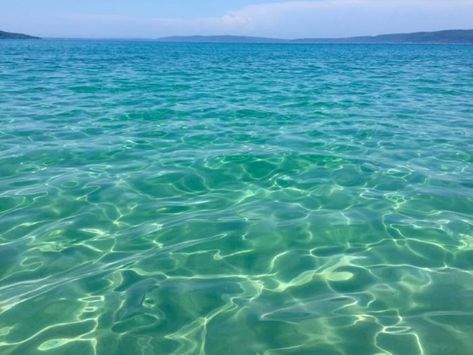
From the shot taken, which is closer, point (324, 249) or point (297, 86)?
point (324, 249)

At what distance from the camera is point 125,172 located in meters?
7.54

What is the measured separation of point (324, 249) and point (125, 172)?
4043 millimetres

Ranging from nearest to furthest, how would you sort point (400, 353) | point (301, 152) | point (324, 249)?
point (400, 353)
point (324, 249)
point (301, 152)

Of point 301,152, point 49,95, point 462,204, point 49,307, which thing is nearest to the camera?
point 49,307

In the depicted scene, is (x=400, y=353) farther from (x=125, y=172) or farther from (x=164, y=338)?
(x=125, y=172)

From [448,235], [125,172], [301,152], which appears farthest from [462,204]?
[125,172]

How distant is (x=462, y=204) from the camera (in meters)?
6.19

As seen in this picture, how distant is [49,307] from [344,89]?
17441 millimetres

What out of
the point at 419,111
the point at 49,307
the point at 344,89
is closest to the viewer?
the point at 49,307

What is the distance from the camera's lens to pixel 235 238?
5266 millimetres

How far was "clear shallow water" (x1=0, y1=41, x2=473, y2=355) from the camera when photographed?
12.0 ft

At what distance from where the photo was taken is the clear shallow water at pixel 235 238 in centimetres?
366

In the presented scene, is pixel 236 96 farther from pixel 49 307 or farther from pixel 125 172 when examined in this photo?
pixel 49 307

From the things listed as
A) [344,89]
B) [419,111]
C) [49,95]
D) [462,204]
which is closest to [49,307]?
[462,204]
